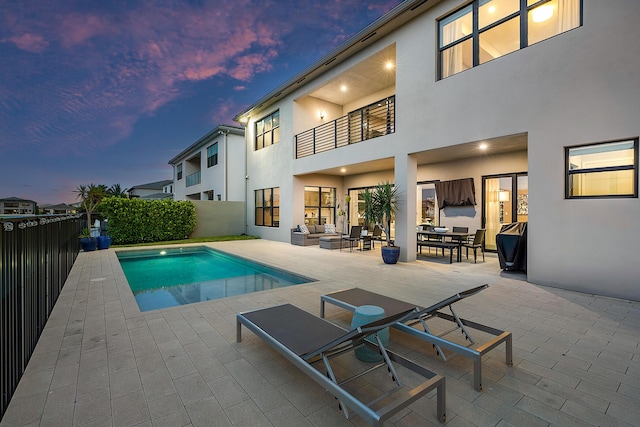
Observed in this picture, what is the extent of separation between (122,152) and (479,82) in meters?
51.2

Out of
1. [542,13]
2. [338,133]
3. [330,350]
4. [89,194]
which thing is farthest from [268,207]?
[330,350]

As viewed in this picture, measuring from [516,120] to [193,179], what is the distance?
22830mm

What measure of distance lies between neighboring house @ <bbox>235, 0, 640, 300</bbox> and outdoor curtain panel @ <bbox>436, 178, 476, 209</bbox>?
0.51 feet

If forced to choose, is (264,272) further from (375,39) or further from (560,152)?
(375,39)

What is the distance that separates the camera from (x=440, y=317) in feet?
11.2

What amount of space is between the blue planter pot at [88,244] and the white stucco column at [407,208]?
Answer: 1116 centimetres

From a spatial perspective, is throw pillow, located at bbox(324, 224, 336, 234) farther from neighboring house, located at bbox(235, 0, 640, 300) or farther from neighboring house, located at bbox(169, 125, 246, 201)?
neighboring house, located at bbox(169, 125, 246, 201)

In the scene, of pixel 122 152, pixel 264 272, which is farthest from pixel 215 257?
pixel 122 152

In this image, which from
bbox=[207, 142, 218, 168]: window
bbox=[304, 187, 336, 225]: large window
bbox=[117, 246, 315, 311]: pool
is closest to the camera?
bbox=[117, 246, 315, 311]: pool

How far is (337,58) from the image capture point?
34.4 feet

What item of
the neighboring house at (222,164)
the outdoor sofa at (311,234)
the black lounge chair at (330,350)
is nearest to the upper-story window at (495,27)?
the black lounge chair at (330,350)

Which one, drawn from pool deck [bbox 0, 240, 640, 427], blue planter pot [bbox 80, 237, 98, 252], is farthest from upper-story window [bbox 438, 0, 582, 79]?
blue planter pot [bbox 80, 237, 98, 252]

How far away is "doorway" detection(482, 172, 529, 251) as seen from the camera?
9117mm

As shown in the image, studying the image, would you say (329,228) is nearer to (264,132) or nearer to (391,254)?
(391,254)
